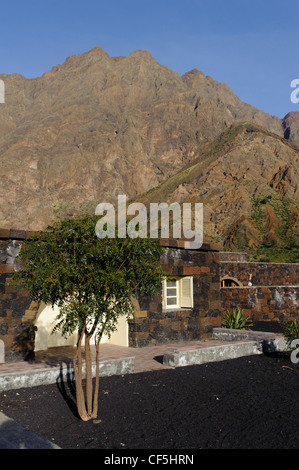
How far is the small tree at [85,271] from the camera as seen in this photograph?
217 inches

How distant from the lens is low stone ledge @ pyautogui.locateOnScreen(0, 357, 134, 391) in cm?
766

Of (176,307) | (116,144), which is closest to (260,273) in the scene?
(176,307)

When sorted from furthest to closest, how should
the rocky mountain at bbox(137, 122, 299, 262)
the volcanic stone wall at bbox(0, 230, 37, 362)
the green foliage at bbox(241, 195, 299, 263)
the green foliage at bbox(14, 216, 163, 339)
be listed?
the rocky mountain at bbox(137, 122, 299, 262) → the green foliage at bbox(241, 195, 299, 263) → the volcanic stone wall at bbox(0, 230, 37, 362) → the green foliage at bbox(14, 216, 163, 339)

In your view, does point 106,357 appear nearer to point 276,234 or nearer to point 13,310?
point 13,310

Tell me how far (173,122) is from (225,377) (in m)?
92.1

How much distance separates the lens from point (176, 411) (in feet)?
21.0

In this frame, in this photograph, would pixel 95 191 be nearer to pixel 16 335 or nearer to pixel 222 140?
pixel 222 140

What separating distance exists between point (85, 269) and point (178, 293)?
816 cm

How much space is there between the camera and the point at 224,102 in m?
137

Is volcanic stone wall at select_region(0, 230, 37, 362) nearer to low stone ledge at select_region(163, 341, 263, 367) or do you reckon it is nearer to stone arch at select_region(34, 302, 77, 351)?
stone arch at select_region(34, 302, 77, 351)

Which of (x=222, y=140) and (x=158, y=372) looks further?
(x=222, y=140)

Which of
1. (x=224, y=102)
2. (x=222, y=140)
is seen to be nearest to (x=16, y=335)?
(x=222, y=140)

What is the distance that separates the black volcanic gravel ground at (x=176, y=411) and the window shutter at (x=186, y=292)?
4102mm

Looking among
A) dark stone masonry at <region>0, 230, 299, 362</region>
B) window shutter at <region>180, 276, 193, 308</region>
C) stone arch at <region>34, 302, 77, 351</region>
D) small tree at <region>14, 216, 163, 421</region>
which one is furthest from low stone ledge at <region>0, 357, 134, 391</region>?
window shutter at <region>180, 276, 193, 308</region>
